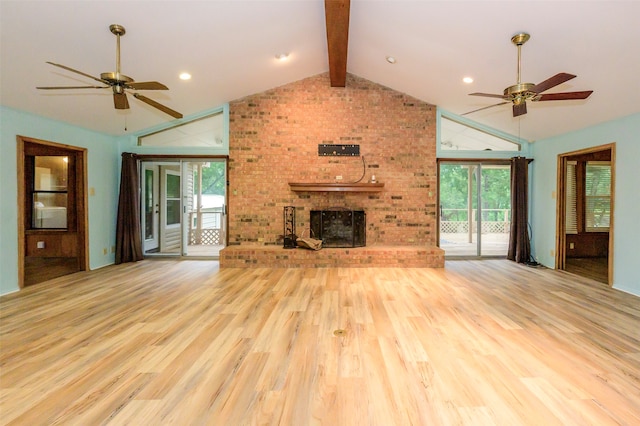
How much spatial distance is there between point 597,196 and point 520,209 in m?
1.99

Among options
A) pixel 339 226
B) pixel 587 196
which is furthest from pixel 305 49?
pixel 587 196

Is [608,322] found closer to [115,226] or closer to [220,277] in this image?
[220,277]

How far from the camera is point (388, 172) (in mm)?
5895

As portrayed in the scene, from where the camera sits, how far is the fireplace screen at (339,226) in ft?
18.9

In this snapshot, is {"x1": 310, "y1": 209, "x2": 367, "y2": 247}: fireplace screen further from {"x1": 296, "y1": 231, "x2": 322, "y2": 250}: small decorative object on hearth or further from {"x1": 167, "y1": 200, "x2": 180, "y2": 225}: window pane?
{"x1": 167, "y1": 200, "x2": 180, "y2": 225}: window pane

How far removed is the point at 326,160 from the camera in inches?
231

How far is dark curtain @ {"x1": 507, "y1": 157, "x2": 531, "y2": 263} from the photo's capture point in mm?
5742

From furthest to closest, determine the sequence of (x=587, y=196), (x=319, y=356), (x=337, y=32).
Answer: (x=587, y=196)
(x=337, y=32)
(x=319, y=356)

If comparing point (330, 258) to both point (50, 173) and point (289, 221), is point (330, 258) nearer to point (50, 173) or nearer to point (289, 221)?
point (289, 221)

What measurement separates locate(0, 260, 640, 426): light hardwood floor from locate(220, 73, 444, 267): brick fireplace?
6.68ft

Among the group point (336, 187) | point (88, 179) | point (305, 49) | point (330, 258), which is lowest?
point (330, 258)

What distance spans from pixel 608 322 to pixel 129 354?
4.20m

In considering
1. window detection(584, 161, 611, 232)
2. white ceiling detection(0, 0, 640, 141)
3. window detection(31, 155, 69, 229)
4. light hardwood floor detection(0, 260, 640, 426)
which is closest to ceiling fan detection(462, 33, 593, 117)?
white ceiling detection(0, 0, 640, 141)

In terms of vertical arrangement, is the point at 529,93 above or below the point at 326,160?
above
